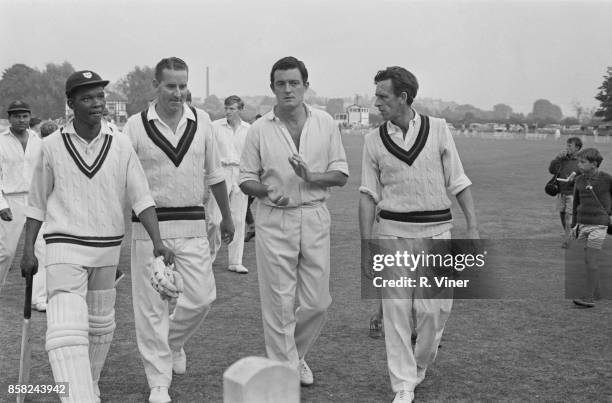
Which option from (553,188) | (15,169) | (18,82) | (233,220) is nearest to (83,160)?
(15,169)

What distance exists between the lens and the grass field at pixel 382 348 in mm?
6418

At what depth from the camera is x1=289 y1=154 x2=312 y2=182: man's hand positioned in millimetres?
6223

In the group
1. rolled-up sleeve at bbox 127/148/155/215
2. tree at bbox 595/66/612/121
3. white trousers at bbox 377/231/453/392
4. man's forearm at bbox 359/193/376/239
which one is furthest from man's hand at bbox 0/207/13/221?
tree at bbox 595/66/612/121

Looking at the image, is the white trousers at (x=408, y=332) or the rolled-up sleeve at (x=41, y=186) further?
the white trousers at (x=408, y=332)

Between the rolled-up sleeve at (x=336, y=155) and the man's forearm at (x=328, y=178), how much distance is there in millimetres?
65

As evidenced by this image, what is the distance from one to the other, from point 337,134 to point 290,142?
0.41m

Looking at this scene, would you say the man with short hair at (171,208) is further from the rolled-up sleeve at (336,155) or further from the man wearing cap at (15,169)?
the man wearing cap at (15,169)

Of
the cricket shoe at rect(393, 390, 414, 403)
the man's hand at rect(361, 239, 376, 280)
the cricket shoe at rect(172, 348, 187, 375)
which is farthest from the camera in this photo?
the cricket shoe at rect(172, 348, 187, 375)

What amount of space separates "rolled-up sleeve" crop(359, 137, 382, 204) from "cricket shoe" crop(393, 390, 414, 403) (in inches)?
56.1

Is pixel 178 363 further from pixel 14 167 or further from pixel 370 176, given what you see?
pixel 14 167

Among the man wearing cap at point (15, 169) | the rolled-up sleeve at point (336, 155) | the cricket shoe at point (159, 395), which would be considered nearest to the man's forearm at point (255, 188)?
the rolled-up sleeve at point (336, 155)

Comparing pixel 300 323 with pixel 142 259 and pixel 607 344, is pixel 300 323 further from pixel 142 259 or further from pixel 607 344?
pixel 607 344

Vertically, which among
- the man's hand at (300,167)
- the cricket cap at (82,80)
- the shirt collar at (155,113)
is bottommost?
the man's hand at (300,167)

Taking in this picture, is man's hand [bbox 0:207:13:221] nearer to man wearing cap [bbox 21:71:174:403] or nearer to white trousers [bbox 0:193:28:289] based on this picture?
white trousers [bbox 0:193:28:289]
